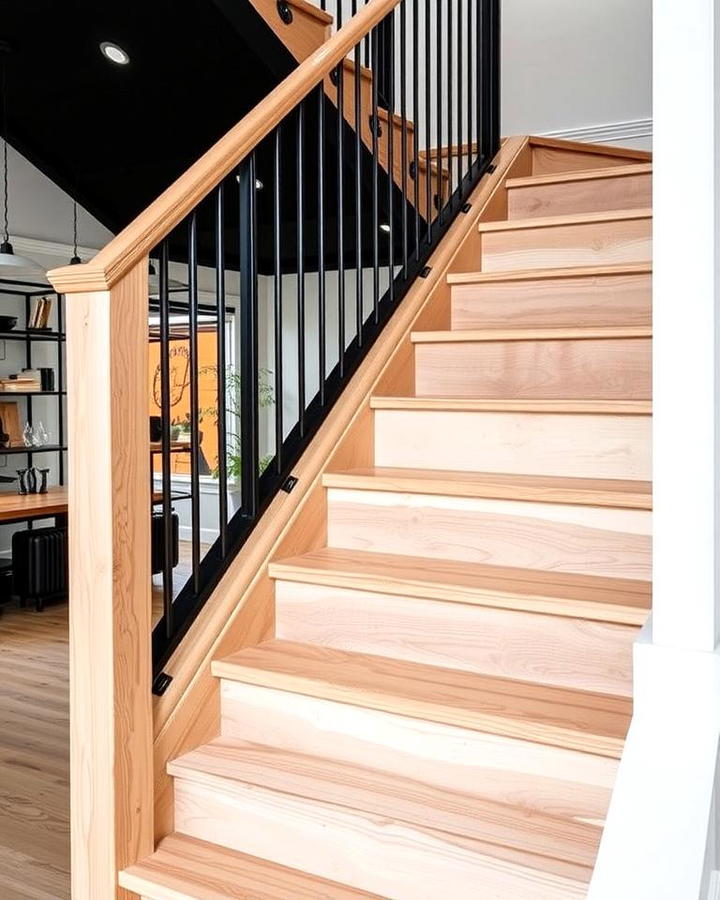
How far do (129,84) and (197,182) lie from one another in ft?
9.69

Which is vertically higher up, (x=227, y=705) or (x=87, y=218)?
(x=87, y=218)

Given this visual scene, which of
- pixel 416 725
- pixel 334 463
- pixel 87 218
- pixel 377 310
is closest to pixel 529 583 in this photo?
pixel 416 725

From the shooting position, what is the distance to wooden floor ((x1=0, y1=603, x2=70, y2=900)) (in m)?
2.32

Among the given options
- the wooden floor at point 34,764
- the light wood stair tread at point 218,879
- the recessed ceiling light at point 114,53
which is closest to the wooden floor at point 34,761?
the wooden floor at point 34,764

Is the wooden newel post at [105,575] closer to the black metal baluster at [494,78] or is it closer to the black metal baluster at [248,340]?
the black metal baluster at [248,340]

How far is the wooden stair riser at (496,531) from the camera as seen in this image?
1.96 metres

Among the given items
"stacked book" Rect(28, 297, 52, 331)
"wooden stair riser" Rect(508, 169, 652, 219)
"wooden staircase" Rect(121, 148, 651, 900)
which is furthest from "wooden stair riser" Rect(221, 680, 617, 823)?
"stacked book" Rect(28, 297, 52, 331)

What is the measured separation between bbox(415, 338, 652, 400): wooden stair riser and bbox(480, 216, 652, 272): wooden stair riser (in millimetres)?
480

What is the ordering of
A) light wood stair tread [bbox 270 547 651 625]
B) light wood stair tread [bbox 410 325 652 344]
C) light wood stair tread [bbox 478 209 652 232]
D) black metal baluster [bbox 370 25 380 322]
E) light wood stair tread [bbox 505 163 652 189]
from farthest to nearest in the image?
light wood stair tread [bbox 505 163 652 189], light wood stair tread [bbox 478 209 652 232], black metal baluster [bbox 370 25 380 322], light wood stair tread [bbox 410 325 652 344], light wood stair tread [bbox 270 547 651 625]

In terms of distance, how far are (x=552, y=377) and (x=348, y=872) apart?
1.42 m

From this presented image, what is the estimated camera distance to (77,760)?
5.41ft

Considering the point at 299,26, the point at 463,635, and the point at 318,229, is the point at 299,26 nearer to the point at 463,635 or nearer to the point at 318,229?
the point at 318,229

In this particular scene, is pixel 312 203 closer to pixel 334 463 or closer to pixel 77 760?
pixel 334 463

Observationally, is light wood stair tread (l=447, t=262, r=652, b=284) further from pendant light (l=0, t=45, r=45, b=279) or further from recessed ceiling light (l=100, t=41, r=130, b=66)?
pendant light (l=0, t=45, r=45, b=279)
